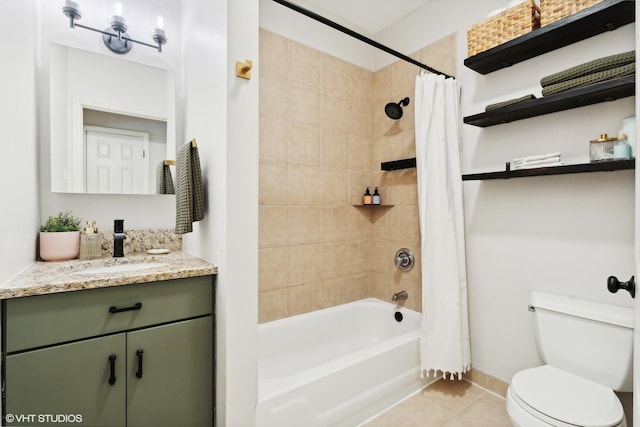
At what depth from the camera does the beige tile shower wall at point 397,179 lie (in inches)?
95.2

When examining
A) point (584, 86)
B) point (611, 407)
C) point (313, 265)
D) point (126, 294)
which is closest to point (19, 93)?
point (126, 294)

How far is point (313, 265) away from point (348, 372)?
0.95m

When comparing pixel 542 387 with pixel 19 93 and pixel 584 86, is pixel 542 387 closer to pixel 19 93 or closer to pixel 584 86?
pixel 584 86

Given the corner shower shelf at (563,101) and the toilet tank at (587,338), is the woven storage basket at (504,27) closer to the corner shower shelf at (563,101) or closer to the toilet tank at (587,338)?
the corner shower shelf at (563,101)

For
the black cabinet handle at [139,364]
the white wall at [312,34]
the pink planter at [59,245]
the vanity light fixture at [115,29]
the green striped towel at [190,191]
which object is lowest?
the black cabinet handle at [139,364]

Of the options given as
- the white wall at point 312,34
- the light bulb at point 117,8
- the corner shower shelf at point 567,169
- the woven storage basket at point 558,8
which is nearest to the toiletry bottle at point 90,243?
the light bulb at point 117,8

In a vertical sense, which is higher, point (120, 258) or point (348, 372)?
point (120, 258)

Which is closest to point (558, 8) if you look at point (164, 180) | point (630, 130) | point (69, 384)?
point (630, 130)

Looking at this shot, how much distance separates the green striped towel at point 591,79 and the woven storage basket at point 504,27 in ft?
1.22

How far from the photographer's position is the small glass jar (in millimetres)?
1408

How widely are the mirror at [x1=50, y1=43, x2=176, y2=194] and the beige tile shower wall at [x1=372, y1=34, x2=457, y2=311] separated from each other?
1.71 m

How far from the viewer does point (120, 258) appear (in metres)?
1.74

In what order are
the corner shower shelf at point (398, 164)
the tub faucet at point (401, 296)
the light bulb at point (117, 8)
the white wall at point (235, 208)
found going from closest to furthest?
the white wall at point (235, 208) → the light bulb at point (117, 8) → the corner shower shelf at point (398, 164) → the tub faucet at point (401, 296)

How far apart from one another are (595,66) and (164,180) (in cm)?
244
